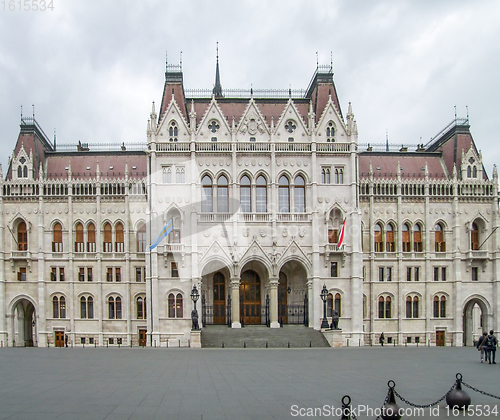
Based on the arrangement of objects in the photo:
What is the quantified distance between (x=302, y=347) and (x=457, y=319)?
19834 mm

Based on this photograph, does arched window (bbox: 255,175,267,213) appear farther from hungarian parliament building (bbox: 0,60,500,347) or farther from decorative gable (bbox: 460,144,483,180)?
decorative gable (bbox: 460,144,483,180)

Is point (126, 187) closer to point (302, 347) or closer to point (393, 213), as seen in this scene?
point (302, 347)

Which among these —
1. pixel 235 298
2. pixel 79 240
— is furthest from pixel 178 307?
pixel 79 240

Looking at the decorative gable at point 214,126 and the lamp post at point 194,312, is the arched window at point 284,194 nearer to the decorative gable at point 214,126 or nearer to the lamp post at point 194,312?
the decorative gable at point 214,126

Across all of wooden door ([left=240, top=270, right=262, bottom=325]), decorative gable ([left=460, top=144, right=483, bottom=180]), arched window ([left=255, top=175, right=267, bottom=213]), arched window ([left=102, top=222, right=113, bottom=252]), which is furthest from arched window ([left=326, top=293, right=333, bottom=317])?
arched window ([left=102, top=222, right=113, bottom=252])

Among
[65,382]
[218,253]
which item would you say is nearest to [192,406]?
[65,382]

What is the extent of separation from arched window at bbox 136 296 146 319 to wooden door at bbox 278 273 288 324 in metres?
13.8

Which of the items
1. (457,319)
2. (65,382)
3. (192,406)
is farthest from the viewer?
(457,319)

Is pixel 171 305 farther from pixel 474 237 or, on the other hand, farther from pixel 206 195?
pixel 474 237

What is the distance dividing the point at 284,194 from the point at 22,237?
27515 millimetres

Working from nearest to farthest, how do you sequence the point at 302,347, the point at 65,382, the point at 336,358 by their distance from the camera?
the point at 65,382 → the point at 336,358 → the point at 302,347

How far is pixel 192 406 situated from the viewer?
1617cm

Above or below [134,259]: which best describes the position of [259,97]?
above

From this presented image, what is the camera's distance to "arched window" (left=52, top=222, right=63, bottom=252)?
5412cm
